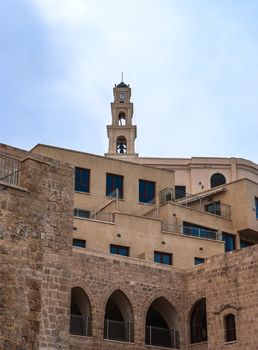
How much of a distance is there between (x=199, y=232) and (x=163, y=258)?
3.41 meters

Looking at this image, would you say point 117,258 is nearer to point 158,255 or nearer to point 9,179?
point 158,255

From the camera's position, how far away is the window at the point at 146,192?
38562 millimetres

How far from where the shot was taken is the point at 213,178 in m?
49.0

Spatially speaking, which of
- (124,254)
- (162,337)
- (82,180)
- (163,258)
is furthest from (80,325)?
(82,180)

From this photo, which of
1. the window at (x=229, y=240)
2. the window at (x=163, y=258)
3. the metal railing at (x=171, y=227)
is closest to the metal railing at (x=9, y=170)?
the window at (x=163, y=258)

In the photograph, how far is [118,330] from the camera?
29234 millimetres

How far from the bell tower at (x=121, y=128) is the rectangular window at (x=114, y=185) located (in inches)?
686

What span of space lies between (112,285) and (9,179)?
11785 millimetres

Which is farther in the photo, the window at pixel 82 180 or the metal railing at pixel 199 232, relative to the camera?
the window at pixel 82 180

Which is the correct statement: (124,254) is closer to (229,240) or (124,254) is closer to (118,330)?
(118,330)

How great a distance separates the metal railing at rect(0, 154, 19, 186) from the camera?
18344 mm

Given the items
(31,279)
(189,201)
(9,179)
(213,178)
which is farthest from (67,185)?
(213,178)

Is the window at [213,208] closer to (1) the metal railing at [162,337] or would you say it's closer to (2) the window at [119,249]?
(2) the window at [119,249]

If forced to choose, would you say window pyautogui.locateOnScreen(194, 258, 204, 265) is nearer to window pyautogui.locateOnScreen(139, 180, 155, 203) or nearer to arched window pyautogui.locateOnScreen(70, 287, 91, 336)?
window pyautogui.locateOnScreen(139, 180, 155, 203)
